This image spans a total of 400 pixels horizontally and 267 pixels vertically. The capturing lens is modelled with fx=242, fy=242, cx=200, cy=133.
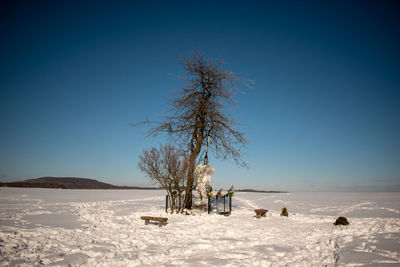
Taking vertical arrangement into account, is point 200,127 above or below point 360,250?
above

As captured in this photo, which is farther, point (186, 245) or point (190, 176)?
point (190, 176)

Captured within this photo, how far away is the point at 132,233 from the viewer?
8055mm


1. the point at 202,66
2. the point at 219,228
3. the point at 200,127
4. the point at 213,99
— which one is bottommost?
the point at 219,228

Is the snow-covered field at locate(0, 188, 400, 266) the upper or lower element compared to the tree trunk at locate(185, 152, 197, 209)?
lower

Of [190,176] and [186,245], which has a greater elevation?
[190,176]

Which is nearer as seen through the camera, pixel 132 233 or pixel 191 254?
pixel 191 254

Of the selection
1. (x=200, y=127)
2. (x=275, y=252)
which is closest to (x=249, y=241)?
(x=275, y=252)

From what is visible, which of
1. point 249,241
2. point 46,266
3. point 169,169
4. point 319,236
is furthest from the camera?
point 169,169

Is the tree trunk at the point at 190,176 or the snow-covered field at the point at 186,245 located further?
the tree trunk at the point at 190,176

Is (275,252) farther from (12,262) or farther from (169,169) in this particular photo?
(169,169)

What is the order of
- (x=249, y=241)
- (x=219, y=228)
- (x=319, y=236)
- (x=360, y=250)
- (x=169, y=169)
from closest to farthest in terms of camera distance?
1. (x=360, y=250)
2. (x=249, y=241)
3. (x=319, y=236)
4. (x=219, y=228)
5. (x=169, y=169)

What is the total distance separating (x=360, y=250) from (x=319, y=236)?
220cm

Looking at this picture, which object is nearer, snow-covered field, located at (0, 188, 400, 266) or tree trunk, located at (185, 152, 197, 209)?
snow-covered field, located at (0, 188, 400, 266)

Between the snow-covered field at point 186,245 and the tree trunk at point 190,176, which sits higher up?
the tree trunk at point 190,176
